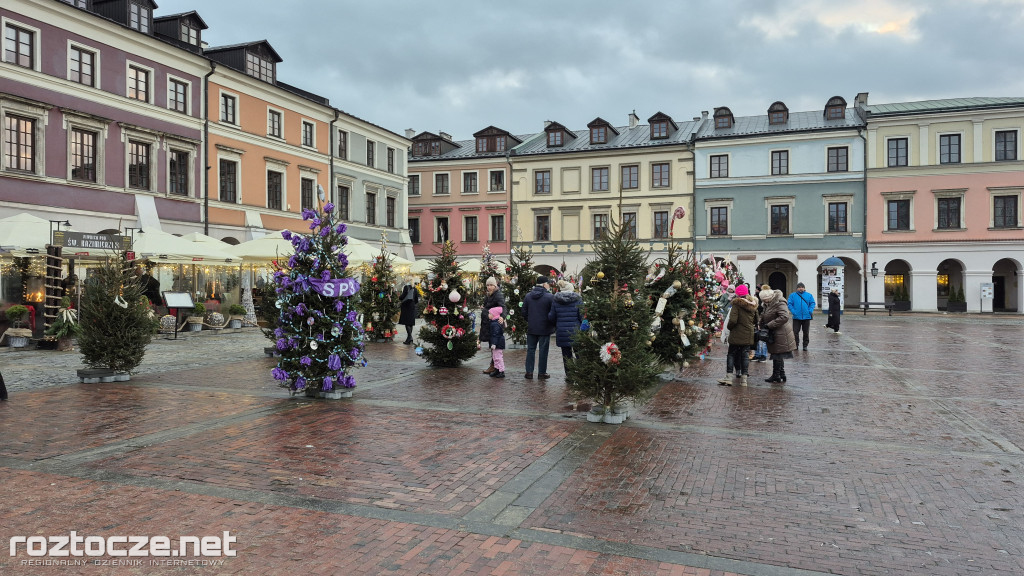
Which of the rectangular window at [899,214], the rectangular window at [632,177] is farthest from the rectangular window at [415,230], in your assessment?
the rectangular window at [899,214]

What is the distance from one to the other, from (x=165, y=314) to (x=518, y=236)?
93.0ft

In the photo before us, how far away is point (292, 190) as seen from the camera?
33.9 m

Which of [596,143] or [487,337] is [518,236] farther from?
[487,337]

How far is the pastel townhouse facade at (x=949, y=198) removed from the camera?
122 ft

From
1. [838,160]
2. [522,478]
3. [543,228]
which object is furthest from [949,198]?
[522,478]

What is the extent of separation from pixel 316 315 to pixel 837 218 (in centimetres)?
3821

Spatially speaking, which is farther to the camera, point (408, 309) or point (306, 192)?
point (306, 192)

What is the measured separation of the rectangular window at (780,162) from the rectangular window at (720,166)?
107 inches

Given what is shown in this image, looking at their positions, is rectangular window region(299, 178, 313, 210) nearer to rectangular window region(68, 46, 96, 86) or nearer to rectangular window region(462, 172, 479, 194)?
rectangular window region(68, 46, 96, 86)

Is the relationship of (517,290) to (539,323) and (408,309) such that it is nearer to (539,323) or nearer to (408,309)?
(408,309)

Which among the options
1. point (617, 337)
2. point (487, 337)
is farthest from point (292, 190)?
point (617, 337)

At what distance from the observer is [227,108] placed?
30094 millimetres

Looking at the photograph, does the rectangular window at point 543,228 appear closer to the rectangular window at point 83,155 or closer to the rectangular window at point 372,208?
the rectangular window at point 372,208

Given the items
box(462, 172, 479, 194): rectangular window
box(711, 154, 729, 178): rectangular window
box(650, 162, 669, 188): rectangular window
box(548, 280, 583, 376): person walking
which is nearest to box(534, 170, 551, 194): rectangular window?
box(462, 172, 479, 194): rectangular window
